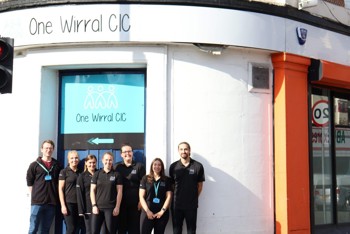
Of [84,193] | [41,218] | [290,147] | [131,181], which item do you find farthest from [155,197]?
[290,147]

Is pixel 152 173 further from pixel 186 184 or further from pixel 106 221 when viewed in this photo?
pixel 106 221

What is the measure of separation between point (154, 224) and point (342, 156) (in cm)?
488

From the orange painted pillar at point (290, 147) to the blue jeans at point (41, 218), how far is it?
3.91m

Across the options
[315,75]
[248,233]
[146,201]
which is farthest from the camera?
[315,75]

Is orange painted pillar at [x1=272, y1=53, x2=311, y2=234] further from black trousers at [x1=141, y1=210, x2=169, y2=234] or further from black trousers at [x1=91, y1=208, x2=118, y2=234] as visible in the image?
black trousers at [x1=91, y1=208, x2=118, y2=234]

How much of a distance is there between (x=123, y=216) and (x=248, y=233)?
7.09 feet

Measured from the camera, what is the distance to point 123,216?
28.6 feet

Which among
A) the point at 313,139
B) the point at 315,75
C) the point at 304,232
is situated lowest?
the point at 304,232

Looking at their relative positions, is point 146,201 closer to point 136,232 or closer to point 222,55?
point 136,232

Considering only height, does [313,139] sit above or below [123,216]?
above

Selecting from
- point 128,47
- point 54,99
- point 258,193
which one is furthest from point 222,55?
point 54,99

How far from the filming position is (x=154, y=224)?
8.48 metres

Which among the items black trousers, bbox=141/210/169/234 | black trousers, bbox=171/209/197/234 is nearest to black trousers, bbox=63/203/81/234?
black trousers, bbox=141/210/169/234

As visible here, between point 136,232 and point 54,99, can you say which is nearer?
point 136,232
